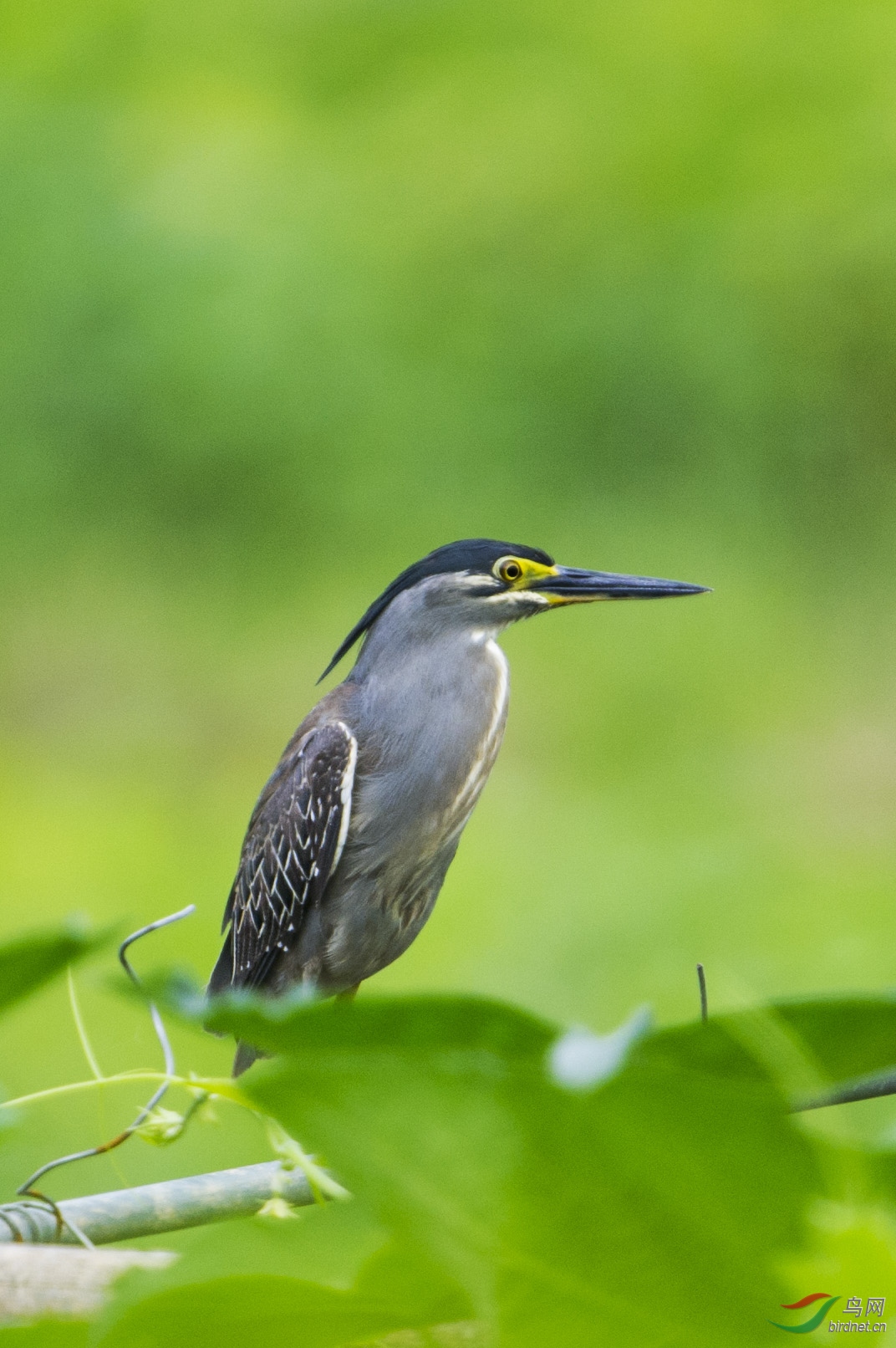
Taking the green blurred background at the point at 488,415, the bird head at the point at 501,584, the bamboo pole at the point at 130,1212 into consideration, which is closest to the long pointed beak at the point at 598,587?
the bird head at the point at 501,584

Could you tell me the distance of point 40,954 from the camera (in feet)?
0.50

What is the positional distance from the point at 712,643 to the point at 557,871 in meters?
0.63

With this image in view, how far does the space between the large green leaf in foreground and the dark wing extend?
2.12 feet

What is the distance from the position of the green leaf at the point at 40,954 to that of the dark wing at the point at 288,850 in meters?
0.62

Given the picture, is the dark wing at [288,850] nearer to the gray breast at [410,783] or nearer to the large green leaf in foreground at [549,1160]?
the gray breast at [410,783]

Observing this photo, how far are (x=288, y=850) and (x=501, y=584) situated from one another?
0.20m

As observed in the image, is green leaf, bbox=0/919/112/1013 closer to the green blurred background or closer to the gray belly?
the gray belly

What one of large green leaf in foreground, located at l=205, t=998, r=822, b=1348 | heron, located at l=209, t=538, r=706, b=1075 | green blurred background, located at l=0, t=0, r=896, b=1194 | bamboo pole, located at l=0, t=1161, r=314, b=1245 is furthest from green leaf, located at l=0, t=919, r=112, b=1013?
green blurred background, located at l=0, t=0, r=896, b=1194

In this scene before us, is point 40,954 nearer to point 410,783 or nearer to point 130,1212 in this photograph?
point 130,1212

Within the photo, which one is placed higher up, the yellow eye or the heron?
the yellow eye

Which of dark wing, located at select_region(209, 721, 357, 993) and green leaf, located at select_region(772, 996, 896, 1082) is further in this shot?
dark wing, located at select_region(209, 721, 357, 993)

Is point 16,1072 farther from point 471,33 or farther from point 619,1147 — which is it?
point 471,33

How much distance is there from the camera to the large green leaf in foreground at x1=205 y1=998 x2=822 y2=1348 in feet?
0.39

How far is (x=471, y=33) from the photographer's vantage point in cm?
383
